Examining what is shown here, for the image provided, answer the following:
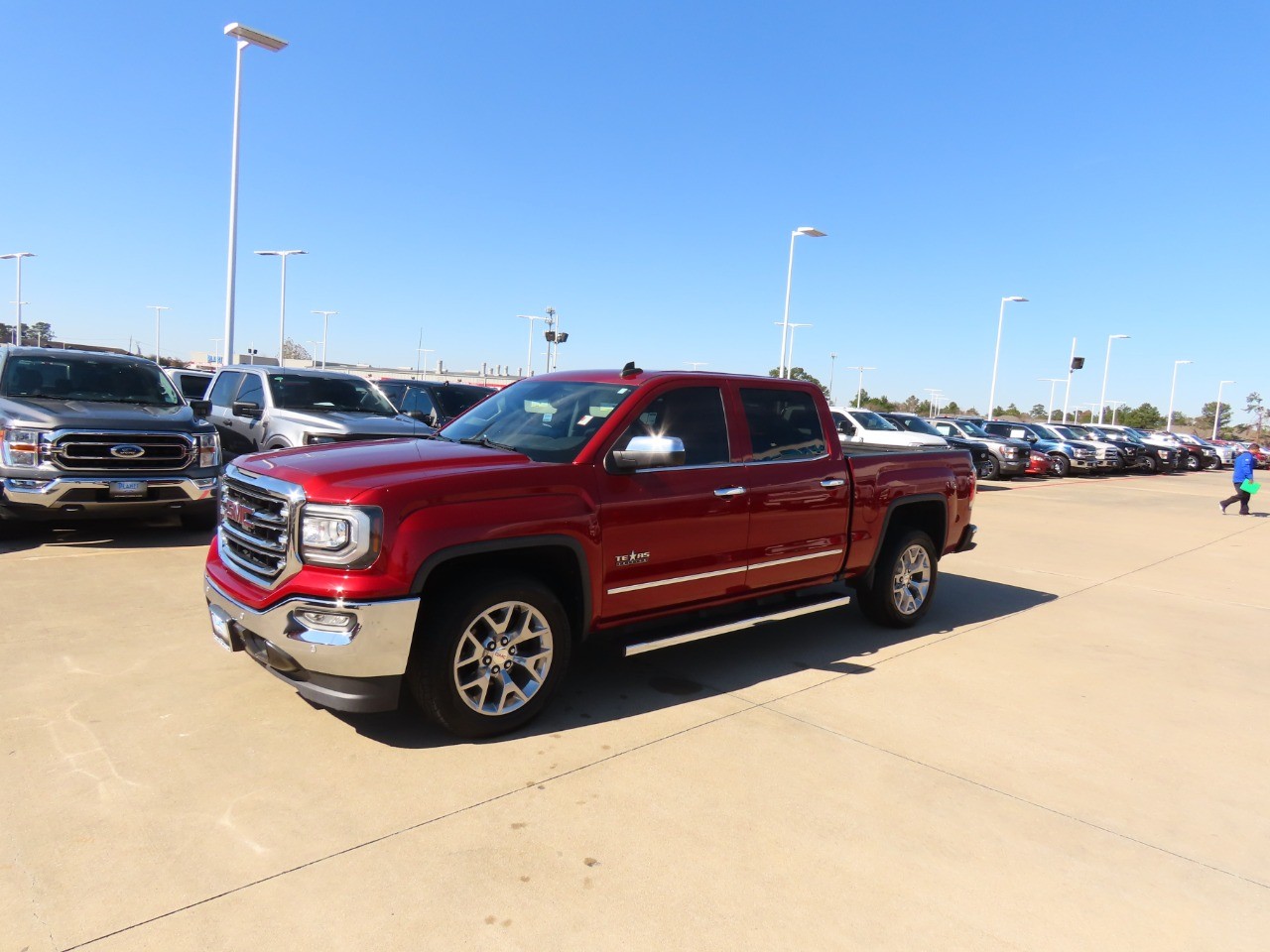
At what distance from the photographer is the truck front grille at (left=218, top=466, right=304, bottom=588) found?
12.2 ft

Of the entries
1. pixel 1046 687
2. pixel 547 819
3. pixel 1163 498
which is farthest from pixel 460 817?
pixel 1163 498

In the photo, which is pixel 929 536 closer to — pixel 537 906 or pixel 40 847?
pixel 537 906

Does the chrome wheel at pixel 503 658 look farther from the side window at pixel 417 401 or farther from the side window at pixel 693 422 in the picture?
the side window at pixel 417 401

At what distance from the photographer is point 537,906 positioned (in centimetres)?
275

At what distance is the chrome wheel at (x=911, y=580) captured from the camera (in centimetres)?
626

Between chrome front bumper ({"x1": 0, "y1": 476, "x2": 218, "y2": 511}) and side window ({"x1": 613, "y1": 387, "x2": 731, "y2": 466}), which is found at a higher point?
side window ({"x1": 613, "y1": 387, "x2": 731, "y2": 466})

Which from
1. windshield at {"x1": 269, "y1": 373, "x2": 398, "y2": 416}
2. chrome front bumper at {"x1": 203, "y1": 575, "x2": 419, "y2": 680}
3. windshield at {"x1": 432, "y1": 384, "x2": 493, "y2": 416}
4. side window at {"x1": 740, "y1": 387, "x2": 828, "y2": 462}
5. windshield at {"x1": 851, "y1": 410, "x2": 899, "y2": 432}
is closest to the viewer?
chrome front bumper at {"x1": 203, "y1": 575, "x2": 419, "y2": 680}

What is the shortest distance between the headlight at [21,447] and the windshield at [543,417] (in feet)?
15.2

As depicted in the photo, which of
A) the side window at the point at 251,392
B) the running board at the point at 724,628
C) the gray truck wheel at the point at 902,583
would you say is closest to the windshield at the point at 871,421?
the gray truck wheel at the point at 902,583

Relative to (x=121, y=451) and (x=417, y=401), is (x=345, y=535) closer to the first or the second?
(x=121, y=451)

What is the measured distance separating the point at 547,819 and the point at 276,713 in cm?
172

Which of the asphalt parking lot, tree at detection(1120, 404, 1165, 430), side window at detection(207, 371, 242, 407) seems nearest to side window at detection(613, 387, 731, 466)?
the asphalt parking lot

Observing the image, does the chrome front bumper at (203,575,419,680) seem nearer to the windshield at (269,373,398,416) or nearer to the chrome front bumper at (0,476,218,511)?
the chrome front bumper at (0,476,218,511)

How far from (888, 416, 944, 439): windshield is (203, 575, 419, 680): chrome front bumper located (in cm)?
1746
